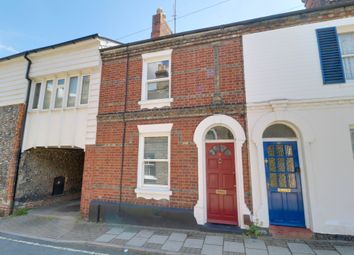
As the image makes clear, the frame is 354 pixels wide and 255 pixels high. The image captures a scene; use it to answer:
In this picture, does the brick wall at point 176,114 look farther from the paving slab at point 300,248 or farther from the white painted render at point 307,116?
the paving slab at point 300,248

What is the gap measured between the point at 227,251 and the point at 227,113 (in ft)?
11.5

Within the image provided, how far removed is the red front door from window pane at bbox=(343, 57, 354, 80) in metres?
3.62

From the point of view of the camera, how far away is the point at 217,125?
19.0ft

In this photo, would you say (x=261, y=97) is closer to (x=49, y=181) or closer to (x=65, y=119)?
(x=65, y=119)

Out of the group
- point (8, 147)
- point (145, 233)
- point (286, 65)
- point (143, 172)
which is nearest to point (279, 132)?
point (286, 65)

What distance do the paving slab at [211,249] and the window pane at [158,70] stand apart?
5.20 m

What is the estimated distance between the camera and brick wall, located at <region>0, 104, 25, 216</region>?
7477mm

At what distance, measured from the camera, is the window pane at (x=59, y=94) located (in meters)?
7.82

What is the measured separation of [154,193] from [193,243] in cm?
183

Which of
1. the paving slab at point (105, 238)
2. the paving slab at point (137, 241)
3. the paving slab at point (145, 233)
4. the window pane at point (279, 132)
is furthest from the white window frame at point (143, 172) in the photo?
the window pane at point (279, 132)

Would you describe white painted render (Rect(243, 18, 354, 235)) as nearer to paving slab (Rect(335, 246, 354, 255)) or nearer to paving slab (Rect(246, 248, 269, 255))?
paving slab (Rect(335, 246, 354, 255))

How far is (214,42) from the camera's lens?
6199 millimetres

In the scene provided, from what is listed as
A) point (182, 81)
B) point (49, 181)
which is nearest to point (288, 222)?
point (182, 81)

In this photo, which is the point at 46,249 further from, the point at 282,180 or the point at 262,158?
the point at 282,180
